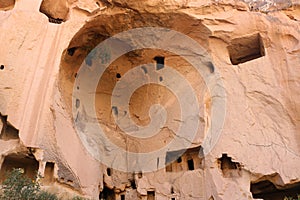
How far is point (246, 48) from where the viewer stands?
1287 cm

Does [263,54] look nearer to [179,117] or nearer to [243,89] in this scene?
[243,89]

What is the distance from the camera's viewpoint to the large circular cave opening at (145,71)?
1207 centimetres

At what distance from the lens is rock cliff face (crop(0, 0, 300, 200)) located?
31.8 feet

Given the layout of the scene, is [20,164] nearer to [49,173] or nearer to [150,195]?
[49,173]

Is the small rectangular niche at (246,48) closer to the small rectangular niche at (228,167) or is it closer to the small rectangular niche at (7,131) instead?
the small rectangular niche at (228,167)

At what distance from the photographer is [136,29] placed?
12.7m

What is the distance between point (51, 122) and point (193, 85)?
5534mm

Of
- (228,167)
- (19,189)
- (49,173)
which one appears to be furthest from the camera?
(228,167)

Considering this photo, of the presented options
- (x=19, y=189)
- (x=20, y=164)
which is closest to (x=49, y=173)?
(x=20, y=164)

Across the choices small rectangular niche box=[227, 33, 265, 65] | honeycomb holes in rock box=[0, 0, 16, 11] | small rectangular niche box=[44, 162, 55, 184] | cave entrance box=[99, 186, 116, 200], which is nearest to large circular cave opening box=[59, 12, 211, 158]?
small rectangular niche box=[227, 33, 265, 65]

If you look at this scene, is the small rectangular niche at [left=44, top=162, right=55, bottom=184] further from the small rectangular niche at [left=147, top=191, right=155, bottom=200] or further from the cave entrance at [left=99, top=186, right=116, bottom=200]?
the small rectangular niche at [left=147, top=191, right=155, bottom=200]

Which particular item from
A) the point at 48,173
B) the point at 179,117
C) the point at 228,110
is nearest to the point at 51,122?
the point at 48,173

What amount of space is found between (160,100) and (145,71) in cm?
147

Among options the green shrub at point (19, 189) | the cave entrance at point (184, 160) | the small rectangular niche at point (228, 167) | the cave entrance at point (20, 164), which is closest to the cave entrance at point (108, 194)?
the cave entrance at point (184, 160)
